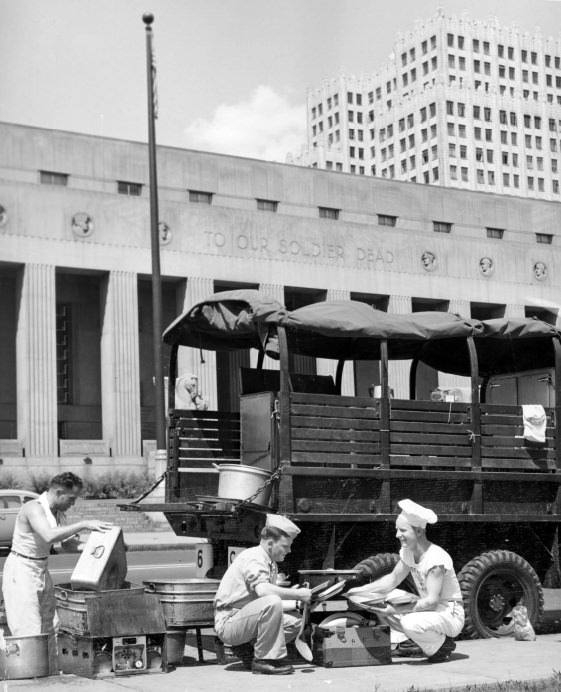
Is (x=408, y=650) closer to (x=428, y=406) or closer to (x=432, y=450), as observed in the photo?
(x=432, y=450)

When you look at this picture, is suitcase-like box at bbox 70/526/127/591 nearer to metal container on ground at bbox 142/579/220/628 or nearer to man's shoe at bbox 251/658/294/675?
metal container on ground at bbox 142/579/220/628

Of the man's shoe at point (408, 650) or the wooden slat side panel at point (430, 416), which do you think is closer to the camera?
the man's shoe at point (408, 650)

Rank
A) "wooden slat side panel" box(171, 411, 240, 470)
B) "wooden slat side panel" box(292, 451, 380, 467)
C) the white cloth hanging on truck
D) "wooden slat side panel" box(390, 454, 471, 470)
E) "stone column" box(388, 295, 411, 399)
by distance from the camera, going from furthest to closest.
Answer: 1. "stone column" box(388, 295, 411, 399)
2. "wooden slat side panel" box(171, 411, 240, 470)
3. the white cloth hanging on truck
4. "wooden slat side panel" box(390, 454, 471, 470)
5. "wooden slat side panel" box(292, 451, 380, 467)

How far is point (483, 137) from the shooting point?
12419 cm

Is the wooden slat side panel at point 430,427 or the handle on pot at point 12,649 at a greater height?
the wooden slat side panel at point 430,427

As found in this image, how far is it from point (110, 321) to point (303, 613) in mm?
38785

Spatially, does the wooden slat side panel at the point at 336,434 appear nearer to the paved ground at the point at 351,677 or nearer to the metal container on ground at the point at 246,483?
the metal container on ground at the point at 246,483

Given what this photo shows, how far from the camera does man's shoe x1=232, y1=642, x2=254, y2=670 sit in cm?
880

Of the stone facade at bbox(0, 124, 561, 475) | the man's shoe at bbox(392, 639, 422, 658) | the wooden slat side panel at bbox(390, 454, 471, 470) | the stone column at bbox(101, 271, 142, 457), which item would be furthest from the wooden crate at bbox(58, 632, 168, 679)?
the stone column at bbox(101, 271, 142, 457)

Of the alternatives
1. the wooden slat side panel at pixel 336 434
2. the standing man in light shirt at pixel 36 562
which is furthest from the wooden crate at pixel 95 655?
the wooden slat side panel at pixel 336 434

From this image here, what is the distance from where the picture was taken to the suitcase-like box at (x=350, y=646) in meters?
8.91

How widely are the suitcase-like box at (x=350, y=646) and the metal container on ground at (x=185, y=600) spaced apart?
932mm

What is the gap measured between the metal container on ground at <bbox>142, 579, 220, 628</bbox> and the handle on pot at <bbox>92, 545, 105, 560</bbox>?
630 mm

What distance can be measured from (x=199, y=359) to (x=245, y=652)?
125ft
